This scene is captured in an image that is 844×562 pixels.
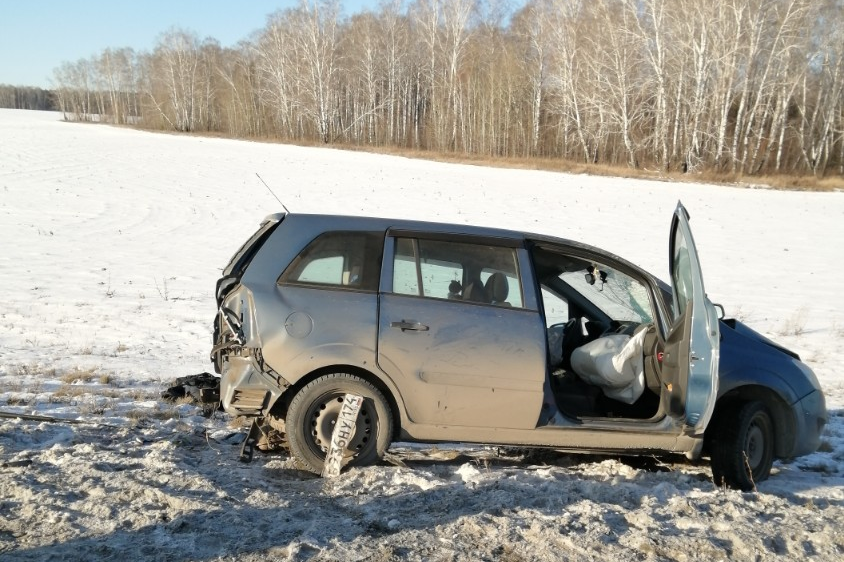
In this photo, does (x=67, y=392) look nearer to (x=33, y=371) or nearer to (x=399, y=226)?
(x=33, y=371)

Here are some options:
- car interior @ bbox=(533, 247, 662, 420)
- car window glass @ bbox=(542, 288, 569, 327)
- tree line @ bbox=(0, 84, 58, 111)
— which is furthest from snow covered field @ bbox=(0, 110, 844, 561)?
tree line @ bbox=(0, 84, 58, 111)

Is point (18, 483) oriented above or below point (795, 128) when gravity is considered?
below

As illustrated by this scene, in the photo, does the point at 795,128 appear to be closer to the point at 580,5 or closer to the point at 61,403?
the point at 580,5

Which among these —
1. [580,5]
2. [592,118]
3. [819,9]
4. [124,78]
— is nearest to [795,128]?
[819,9]

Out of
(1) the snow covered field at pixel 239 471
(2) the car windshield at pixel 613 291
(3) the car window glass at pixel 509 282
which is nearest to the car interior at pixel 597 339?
(2) the car windshield at pixel 613 291

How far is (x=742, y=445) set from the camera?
5074 millimetres

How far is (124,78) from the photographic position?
97312 millimetres

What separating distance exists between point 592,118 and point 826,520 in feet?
143

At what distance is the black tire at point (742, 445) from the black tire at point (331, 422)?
238 cm

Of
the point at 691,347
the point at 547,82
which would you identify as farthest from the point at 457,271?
the point at 547,82

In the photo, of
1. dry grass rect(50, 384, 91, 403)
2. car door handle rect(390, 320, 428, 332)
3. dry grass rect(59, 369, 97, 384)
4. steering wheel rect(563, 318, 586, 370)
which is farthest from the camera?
dry grass rect(59, 369, 97, 384)

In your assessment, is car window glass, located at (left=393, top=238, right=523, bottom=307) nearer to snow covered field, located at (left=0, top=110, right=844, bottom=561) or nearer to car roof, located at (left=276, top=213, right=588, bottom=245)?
car roof, located at (left=276, top=213, right=588, bottom=245)

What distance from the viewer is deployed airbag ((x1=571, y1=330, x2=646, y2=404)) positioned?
5.36 meters

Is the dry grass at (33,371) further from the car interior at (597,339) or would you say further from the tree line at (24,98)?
the tree line at (24,98)
